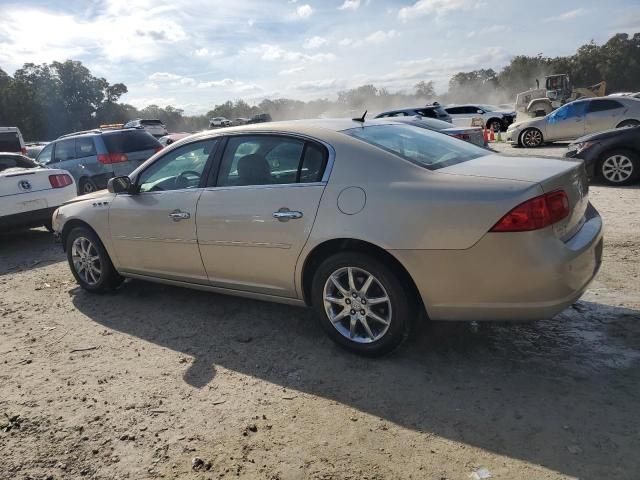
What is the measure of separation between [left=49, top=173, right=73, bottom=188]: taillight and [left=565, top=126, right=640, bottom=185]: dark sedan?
860cm

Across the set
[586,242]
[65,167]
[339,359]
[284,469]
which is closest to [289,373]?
[339,359]

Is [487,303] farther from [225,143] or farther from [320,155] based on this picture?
[225,143]

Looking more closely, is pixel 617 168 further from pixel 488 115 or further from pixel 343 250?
pixel 488 115

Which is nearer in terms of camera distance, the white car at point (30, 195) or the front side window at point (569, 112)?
the white car at point (30, 195)

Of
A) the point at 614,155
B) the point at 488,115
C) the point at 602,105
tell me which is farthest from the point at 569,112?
the point at 488,115

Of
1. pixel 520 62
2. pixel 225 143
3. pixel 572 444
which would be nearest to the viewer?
pixel 572 444

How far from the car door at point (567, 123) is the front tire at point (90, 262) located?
553 inches

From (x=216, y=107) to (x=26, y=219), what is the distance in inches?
3175

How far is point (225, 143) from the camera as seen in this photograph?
162 inches

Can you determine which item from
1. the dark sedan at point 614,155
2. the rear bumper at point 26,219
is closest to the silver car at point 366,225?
the rear bumper at point 26,219

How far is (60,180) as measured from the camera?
8109 mm

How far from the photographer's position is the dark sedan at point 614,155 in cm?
839

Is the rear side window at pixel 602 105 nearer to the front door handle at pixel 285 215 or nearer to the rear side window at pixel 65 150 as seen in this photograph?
the rear side window at pixel 65 150

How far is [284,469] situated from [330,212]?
5.19 feet
